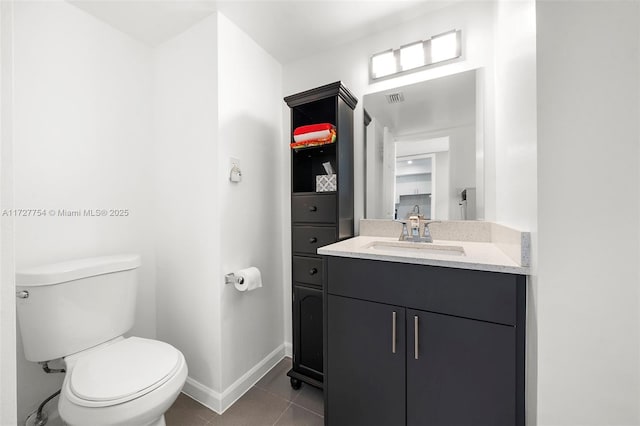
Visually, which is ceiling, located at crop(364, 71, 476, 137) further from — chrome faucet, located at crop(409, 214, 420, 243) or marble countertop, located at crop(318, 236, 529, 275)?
marble countertop, located at crop(318, 236, 529, 275)

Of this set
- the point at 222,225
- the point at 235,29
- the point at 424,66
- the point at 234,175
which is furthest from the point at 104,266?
the point at 424,66

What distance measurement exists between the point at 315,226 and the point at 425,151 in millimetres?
837

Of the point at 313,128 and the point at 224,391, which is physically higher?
the point at 313,128

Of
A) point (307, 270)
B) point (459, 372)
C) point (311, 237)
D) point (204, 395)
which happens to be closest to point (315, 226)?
point (311, 237)

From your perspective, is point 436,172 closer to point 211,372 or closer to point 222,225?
point 222,225

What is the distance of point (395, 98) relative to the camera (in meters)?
1.60

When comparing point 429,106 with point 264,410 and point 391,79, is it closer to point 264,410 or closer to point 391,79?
point 391,79

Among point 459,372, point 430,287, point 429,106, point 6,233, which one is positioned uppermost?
point 429,106

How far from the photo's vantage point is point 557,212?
69cm

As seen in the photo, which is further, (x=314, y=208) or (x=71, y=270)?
(x=314, y=208)

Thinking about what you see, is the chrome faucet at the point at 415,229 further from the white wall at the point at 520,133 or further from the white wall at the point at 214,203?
the white wall at the point at 214,203

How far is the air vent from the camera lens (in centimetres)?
159

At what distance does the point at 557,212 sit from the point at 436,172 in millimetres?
888

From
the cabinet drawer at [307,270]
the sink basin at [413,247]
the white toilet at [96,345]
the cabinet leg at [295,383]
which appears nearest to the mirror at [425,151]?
the sink basin at [413,247]
